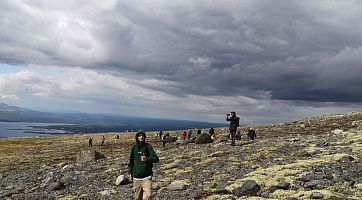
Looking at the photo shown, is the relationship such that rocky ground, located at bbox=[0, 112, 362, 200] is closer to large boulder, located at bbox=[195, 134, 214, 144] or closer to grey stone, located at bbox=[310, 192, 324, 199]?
grey stone, located at bbox=[310, 192, 324, 199]

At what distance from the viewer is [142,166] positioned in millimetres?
16375

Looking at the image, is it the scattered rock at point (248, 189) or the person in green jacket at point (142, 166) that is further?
the scattered rock at point (248, 189)

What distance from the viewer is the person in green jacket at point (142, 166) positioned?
16.3 metres

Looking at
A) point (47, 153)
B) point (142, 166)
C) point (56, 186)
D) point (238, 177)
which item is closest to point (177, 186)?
point (238, 177)

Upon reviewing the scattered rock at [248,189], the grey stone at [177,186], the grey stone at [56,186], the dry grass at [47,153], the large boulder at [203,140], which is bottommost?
the dry grass at [47,153]

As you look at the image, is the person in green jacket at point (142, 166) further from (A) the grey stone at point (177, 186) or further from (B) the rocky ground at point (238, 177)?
(A) the grey stone at point (177, 186)

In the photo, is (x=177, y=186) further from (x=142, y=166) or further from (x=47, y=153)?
(x=47, y=153)

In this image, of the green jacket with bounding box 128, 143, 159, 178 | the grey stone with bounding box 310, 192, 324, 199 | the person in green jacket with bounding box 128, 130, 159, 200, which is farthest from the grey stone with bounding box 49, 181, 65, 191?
the grey stone with bounding box 310, 192, 324, 199

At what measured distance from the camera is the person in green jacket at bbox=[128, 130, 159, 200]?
1633 centimetres

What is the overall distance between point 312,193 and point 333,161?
7844 mm

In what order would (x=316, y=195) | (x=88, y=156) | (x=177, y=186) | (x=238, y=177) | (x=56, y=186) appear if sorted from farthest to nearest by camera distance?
(x=88, y=156)
(x=56, y=186)
(x=238, y=177)
(x=177, y=186)
(x=316, y=195)

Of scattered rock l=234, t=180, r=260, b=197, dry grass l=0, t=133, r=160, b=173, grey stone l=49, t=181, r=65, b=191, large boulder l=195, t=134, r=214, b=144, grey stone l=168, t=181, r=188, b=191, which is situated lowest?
dry grass l=0, t=133, r=160, b=173

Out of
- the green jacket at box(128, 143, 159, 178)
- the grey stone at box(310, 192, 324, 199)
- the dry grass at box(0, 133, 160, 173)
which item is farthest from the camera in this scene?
the dry grass at box(0, 133, 160, 173)

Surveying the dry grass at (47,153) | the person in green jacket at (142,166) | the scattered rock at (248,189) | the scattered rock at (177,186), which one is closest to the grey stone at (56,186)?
the scattered rock at (177,186)
